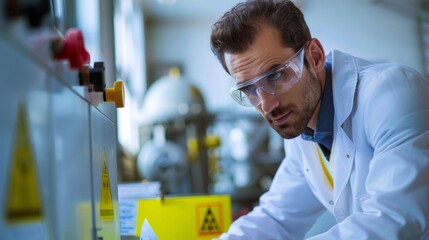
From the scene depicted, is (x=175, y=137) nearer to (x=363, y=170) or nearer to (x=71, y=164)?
(x=363, y=170)

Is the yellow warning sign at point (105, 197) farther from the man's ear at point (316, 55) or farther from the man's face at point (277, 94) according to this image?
the man's ear at point (316, 55)

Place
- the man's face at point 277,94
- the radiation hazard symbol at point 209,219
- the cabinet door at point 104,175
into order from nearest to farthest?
the cabinet door at point 104,175, the man's face at point 277,94, the radiation hazard symbol at point 209,219

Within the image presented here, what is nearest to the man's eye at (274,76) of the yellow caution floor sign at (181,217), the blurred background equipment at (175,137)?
the yellow caution floor sign at (181,217)

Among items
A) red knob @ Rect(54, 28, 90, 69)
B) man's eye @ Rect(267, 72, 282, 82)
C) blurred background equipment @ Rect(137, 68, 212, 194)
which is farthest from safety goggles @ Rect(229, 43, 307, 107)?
blurred background equipment @ Rect(137, 68, 212, 194)

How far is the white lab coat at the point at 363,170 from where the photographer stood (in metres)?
0.90

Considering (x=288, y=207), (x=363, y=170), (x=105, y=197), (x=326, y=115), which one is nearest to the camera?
(x=105, y=197)

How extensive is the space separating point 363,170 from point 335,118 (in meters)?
0.13

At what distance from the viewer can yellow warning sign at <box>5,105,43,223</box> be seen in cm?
41

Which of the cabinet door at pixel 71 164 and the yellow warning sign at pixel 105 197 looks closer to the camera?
the cabinet door at pixel 71 164

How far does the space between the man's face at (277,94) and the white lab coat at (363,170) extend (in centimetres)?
6

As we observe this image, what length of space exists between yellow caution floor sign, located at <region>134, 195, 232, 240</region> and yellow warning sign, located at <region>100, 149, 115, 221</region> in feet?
1.25

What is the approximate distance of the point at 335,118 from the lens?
3.90ft

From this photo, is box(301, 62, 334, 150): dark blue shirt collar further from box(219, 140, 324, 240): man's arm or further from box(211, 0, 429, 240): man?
box(219, 140, 324, 240): man's arm

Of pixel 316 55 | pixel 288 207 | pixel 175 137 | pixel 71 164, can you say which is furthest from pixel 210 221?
pixel 175 137
